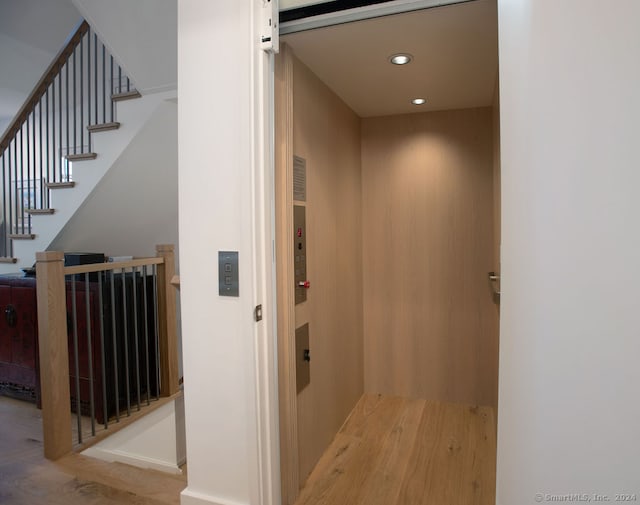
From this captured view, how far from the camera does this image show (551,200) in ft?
3.33

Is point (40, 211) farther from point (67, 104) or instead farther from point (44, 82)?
point (44, 82)

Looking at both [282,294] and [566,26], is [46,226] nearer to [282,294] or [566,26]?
[282,294]

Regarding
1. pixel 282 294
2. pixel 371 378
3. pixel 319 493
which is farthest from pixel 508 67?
pixel 371 378

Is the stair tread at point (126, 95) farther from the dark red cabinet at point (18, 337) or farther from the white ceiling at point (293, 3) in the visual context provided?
the white ceiling at point (293, 3)

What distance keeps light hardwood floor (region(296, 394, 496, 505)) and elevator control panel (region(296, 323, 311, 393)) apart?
0.52 m

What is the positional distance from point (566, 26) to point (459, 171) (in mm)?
2023

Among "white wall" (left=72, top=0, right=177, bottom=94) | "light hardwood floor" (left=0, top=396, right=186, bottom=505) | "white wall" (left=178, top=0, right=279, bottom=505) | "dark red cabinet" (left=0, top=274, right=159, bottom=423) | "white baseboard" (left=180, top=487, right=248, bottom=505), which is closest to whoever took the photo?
"white wall" (left=178, top=0, right=279, bottom=505)

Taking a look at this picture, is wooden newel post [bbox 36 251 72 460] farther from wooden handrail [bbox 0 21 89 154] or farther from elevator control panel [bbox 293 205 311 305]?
wooden handrail [bbox 0 21 89 154]

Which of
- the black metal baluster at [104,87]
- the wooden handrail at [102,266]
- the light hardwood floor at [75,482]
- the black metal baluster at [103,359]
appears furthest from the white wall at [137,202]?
the light hardwood floor at [75,482]

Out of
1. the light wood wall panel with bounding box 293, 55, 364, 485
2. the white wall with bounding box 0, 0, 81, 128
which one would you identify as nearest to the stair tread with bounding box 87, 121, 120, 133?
the white wall with bounding box 0, 0, 81, 128

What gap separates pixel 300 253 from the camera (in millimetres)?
2057

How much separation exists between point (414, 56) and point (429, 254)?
1.44 m

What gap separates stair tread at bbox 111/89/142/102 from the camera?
11.0 feet

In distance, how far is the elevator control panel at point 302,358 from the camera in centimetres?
202
